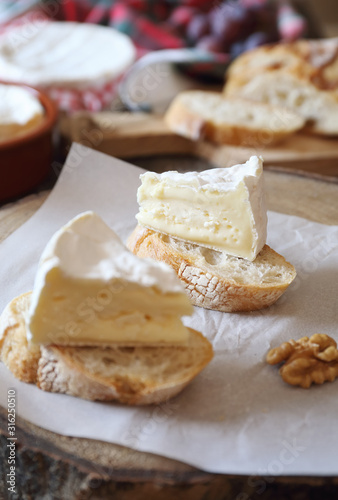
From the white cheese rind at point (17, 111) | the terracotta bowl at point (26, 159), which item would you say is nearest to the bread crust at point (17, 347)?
the terracotta bowl at point (26, 159)

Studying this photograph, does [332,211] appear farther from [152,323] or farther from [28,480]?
[28,480]

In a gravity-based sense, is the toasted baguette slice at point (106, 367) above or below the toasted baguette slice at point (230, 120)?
above

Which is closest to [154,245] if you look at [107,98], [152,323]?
[152,323]

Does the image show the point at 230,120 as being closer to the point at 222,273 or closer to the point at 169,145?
the point at 169,145

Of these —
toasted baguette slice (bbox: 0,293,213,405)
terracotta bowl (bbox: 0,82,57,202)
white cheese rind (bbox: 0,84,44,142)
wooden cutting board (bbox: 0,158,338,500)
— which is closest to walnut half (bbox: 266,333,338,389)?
toasted baguette slice (bbox: 0,293,213,405)

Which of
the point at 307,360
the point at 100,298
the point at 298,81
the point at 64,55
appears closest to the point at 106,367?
the point at 100,298

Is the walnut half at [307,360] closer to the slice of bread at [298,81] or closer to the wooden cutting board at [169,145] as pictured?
the wooden cutting board at [169,145]
